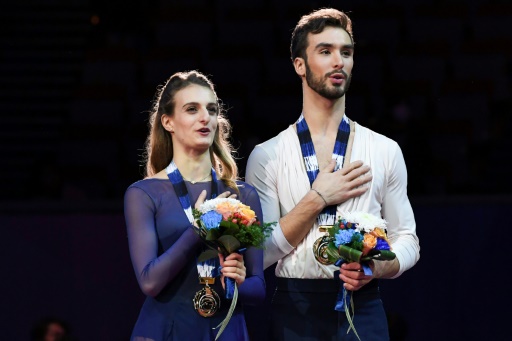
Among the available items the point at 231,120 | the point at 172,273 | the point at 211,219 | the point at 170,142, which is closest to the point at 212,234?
the point at 211,219

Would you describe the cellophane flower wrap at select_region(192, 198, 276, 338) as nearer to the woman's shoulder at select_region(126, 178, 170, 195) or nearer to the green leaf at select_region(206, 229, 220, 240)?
the green leaf at select_region(206, 229, 220, 240)

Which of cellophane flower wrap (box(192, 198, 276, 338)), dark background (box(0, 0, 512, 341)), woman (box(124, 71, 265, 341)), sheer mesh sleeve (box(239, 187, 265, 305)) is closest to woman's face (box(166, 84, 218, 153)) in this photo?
woman (box(124, 71, 265, 341))

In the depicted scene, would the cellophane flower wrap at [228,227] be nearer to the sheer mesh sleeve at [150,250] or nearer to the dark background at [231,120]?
the sheer mesh sleeve at [150,250]

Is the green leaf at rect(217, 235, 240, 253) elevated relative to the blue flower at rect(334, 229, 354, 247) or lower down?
lower down

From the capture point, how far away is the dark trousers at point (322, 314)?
4.26 m

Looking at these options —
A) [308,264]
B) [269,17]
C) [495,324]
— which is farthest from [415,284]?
[269,17]

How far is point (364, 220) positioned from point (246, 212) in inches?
18.2

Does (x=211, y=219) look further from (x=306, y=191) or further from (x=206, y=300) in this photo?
(x=306, y=191)

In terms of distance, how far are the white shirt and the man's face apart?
229 millimetres

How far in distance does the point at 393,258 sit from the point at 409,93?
5.24 meters

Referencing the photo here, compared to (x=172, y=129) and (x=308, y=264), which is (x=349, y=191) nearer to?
(x=308, y=264)

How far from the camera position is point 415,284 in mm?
6359

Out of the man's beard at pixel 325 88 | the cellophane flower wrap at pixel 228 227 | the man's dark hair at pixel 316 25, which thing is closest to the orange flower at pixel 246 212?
the cellophane flower wrap at pixel 228 227

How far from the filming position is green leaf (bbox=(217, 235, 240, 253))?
3838 millimetres
